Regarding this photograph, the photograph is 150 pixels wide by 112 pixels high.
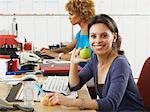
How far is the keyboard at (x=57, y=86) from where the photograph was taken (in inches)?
66.9

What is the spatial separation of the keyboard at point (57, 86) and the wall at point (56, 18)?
9.07ft

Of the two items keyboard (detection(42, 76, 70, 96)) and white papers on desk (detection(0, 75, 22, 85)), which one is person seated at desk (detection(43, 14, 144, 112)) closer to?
keyboard (detection(42, 76, 70, 96))

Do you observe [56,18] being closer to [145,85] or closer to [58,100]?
[145,85]

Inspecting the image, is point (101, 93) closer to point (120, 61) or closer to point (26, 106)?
point (120, 61)

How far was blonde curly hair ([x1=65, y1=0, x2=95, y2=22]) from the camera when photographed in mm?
3092

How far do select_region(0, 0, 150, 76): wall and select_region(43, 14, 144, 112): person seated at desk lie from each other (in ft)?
9.26

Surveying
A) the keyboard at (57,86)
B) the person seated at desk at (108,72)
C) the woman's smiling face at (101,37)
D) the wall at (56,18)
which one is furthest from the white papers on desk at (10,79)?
the wall at (56,18)

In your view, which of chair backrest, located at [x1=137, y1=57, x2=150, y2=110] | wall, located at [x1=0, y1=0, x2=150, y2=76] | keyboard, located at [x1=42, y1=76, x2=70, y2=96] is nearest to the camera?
keyboard, located at [x1=42, y1=76, x2=70, y2=96]

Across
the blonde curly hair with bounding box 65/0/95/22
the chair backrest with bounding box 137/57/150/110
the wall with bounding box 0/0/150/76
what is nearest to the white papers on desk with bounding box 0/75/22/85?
the chair backrest with bounding box 137/57/150/110

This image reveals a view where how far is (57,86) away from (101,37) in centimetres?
37

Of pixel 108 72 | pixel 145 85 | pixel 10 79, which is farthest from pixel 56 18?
pixel 108 72

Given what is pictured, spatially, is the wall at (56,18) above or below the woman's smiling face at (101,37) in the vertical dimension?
above

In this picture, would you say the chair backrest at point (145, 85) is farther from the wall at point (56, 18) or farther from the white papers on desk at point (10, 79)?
the wall at point (56, 18)

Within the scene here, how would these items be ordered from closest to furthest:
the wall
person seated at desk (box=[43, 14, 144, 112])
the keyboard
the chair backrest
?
person seated at desk (box=[43, 14, 144, 112]), the keyboard, the chair backrest, the wall
